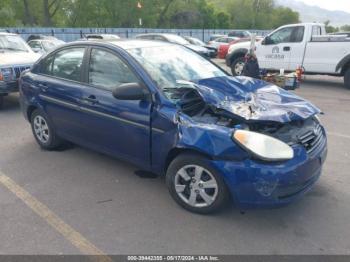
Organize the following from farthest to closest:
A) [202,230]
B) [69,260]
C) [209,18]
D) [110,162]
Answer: [209,18] → [110,162] → [202,230] → [69,260]

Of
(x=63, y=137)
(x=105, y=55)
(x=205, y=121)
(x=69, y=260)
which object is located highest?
(x=105, y=55)

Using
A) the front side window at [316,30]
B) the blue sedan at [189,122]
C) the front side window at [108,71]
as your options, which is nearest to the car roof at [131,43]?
the blue sedan at [189,122]

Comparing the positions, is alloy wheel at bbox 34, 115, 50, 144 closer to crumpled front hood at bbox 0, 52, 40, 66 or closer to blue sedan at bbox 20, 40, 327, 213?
blue sedan at bbox 20, 40, 327, 213

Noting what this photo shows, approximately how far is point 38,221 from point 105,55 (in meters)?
2.02

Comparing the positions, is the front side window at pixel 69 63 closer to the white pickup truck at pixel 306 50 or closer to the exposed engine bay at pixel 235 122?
the exposed engine bay at pixel 235 122

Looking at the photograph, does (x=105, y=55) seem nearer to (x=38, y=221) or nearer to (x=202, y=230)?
(x=38, y=221)

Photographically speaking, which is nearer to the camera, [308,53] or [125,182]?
[125,182]

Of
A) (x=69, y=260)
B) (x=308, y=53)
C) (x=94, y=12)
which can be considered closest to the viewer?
(x=69, y=260)

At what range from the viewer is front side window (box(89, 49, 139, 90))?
398 cm

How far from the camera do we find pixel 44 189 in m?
4.10

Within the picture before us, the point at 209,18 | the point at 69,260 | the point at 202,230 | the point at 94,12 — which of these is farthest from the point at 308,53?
the point at 209,18

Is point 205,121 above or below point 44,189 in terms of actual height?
above

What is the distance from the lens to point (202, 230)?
10.8 feet

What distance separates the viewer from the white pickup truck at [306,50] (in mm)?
10523
